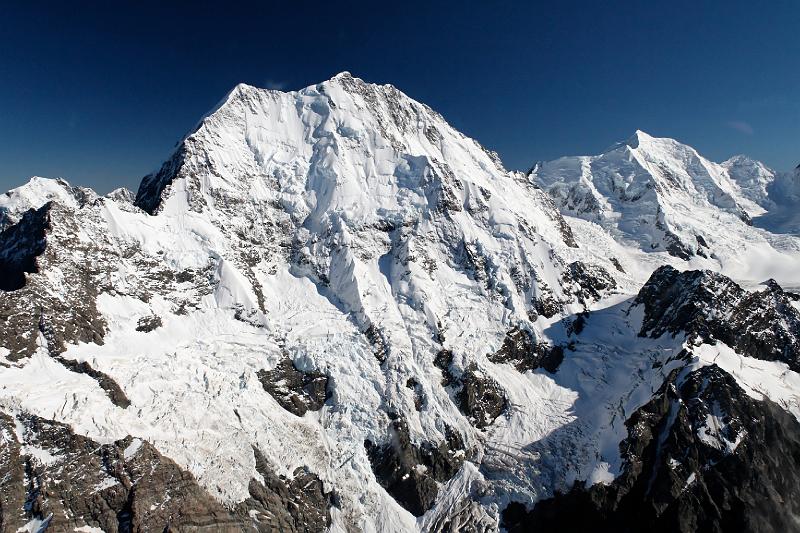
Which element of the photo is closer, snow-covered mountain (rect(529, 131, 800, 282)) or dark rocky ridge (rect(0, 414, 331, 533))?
dark rocky ridge (rect(0, 414, 331, 533))

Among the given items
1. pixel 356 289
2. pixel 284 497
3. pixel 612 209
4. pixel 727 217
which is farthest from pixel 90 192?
pixel 727 217

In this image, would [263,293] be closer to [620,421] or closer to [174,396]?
[174,396]

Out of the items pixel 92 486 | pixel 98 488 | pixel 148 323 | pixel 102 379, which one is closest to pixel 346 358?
pixel 148 323

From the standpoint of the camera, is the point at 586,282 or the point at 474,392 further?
the point at 586,282

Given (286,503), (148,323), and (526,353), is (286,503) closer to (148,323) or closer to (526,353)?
(148,323)

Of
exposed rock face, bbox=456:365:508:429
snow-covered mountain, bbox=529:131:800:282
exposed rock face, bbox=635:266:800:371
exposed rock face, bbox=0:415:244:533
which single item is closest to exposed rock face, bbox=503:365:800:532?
exposed rock face, bbox=635:266:800:371

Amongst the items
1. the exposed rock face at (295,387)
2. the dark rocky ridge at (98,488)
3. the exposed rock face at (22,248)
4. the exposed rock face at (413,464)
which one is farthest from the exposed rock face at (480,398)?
the exposed rock face at (22,248)

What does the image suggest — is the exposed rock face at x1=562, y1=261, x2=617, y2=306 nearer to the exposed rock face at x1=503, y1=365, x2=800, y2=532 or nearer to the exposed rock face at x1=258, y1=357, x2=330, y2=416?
the exposed rock face at x1=503, y1=365, x2=800, y2=532
